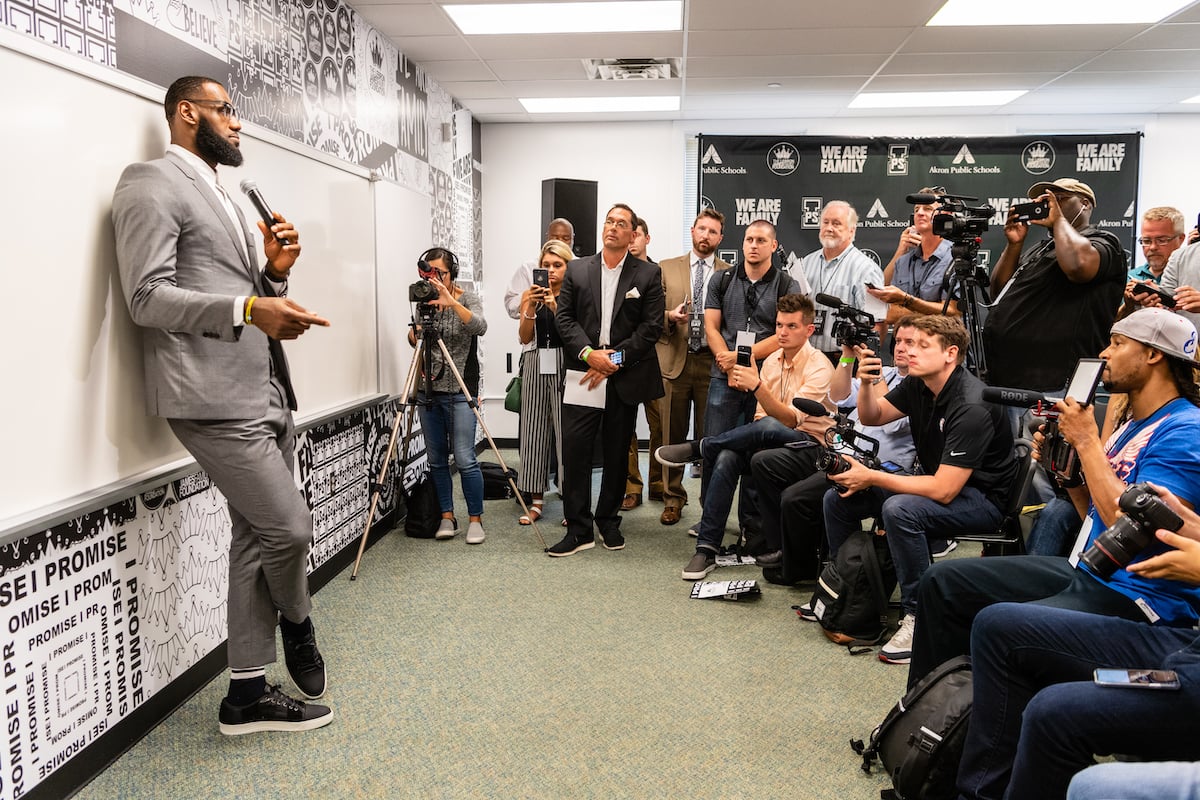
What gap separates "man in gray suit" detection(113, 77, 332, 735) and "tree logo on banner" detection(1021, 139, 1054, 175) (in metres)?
6.07

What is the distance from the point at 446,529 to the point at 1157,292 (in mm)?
3252

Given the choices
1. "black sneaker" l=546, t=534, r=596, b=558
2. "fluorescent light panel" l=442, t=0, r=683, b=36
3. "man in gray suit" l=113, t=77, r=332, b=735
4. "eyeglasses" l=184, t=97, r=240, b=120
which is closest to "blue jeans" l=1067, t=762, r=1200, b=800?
"man in gray suit" l=113, t=77, r=332, b=735

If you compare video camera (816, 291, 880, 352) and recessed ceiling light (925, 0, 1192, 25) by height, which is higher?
recessed ceiling light (925, 0, 1192, 25)

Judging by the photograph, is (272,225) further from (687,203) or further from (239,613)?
(687,203)

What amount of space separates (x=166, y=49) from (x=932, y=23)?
141 inches

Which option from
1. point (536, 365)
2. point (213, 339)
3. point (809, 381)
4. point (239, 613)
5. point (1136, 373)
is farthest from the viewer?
point (536, 365)

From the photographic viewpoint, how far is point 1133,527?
5.15 feet

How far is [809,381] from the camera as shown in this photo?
12.4 feet

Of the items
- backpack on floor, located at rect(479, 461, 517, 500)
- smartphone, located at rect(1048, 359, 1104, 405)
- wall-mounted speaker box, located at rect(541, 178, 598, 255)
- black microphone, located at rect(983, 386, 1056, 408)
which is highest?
Result: wall-mounted speaker box, located at rect(541, 178, 598, 255)

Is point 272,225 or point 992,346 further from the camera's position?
point 992,346

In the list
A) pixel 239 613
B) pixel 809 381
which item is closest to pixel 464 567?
pixel 239 613

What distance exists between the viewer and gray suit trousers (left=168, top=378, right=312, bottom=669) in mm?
2221

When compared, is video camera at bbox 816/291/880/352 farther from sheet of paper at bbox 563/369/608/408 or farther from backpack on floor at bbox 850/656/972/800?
backpack on floor at bbox 850/656/972/800

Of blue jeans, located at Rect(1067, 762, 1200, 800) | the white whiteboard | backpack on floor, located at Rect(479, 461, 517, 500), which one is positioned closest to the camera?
blue jeans, located at Rect(1067, 762, 1200, 800)
